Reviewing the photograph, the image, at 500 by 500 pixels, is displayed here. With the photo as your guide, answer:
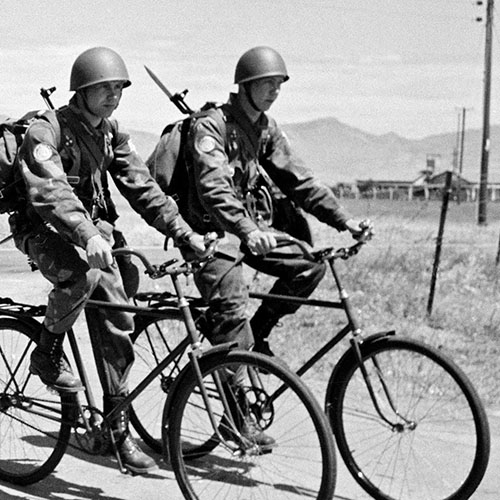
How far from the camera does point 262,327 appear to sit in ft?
20.6

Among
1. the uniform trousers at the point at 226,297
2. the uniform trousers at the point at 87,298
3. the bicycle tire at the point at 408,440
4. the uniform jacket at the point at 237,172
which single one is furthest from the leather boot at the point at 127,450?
the uniform jacket at the point at 237,172

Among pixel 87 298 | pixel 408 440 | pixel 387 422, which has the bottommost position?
pixel 408 440

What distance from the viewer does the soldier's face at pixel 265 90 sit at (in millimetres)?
5949

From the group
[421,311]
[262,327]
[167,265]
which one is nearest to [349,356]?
[262,327]

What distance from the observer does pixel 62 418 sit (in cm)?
563

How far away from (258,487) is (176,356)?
2.22ft

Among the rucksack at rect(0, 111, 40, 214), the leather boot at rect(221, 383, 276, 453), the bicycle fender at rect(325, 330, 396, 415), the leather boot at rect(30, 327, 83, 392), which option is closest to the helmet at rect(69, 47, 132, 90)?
the rucksack at rect(0, 111, 40, 214)

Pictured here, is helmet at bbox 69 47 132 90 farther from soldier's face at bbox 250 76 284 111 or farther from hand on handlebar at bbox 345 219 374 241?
hand on handlebar at bbox 345 219 374 241

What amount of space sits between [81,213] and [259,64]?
1250mm

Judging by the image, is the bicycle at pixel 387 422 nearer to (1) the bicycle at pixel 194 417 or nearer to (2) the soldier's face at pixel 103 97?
(1) the bicycle at pixel 194 417

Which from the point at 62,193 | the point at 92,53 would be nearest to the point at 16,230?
the point at 62,193

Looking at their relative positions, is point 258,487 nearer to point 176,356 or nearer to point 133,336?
point 176,356

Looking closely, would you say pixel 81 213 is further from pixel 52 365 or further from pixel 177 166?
pixel 177 166

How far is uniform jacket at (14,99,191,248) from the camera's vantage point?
5176mm
